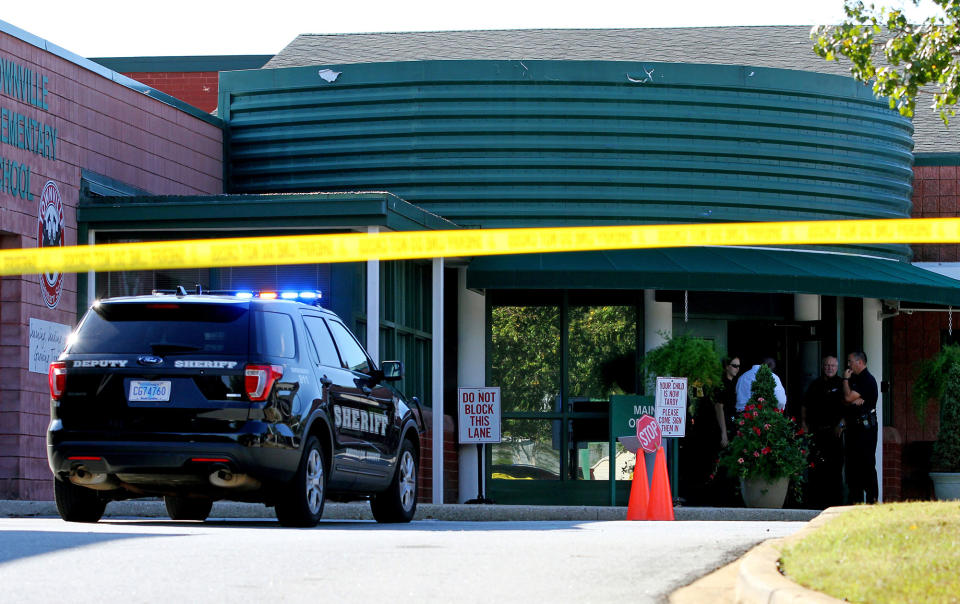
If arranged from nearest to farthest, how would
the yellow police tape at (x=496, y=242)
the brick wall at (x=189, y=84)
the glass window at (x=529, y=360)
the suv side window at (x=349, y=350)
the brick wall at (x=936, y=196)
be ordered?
the yellow police tape at (x=496, y=242) → the suv side window at (x=349, y=350) → the glass window at (x=529, y=360) → the brick wall at (x=936, y=196) → the brick wall at (x=189, y=84)

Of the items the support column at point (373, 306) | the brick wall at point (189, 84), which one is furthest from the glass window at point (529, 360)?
the brick wall at point (189, 84)

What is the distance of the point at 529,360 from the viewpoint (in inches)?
836

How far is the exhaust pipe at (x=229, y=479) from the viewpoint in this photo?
11258mm

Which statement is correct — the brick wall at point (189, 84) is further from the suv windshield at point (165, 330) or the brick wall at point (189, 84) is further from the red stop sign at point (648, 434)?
the suv windshield at point (165, 330)

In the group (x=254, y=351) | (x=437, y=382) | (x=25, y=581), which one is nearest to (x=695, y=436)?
(x=437, y=382)

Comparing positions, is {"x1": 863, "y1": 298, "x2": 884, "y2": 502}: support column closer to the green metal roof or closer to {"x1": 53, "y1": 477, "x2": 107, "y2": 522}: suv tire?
the green metal roof

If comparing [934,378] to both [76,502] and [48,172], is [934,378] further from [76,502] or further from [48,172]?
[76,502]

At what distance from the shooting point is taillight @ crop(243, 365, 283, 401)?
1132cm

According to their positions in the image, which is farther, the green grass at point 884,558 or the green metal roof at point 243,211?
the green metal roof at point 243,211

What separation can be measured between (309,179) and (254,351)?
400 inches

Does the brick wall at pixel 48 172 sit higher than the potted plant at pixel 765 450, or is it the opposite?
the brick wall at pixel 48 172

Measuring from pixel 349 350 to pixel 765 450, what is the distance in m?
6.84

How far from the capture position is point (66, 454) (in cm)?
1144

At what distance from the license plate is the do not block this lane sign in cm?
849
